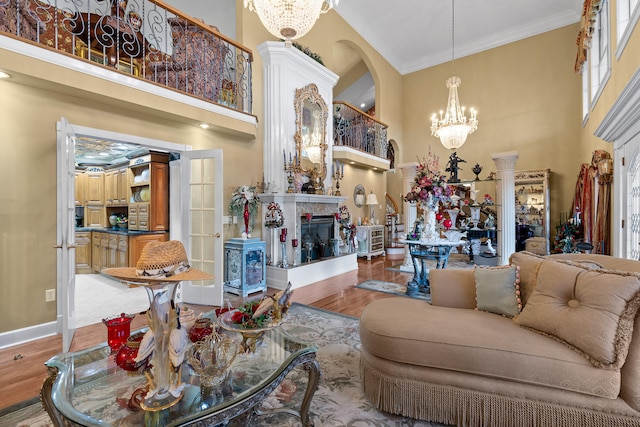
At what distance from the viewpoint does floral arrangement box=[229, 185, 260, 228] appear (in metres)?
4.85

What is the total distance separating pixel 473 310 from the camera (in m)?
2.26

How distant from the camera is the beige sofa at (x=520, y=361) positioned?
151 cm

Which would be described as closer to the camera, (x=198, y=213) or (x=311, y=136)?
(x=198, y=213)

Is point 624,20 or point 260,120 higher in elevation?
point 624,20

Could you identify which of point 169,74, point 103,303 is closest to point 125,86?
point 169,74

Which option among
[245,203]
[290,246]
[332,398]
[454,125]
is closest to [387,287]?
[290,246]

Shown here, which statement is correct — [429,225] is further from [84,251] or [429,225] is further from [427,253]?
[84,251]

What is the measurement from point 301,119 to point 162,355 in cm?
506

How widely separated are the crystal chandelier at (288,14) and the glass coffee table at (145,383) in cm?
263

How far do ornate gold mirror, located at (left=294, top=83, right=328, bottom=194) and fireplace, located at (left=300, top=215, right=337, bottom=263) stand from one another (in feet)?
2.07

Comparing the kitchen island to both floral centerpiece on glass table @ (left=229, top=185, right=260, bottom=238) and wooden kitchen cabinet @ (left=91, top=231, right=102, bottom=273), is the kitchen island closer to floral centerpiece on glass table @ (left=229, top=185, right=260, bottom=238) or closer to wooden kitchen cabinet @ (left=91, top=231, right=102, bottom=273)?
wooden kitchen cabinet @ (left=91, top=231, right=102, bottom=273)

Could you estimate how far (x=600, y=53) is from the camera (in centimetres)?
491

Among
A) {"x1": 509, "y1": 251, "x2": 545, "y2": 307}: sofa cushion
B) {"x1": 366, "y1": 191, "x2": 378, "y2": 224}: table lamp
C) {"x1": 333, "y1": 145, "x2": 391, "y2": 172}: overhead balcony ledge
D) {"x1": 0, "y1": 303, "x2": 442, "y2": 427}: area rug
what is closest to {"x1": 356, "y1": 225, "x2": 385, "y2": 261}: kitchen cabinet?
{"x1": 366, "y1": 191, "x2": 378, "y2": 224}: table lamp

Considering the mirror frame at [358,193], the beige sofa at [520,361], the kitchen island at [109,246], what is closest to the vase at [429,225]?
the beige sofa at [520,361]
